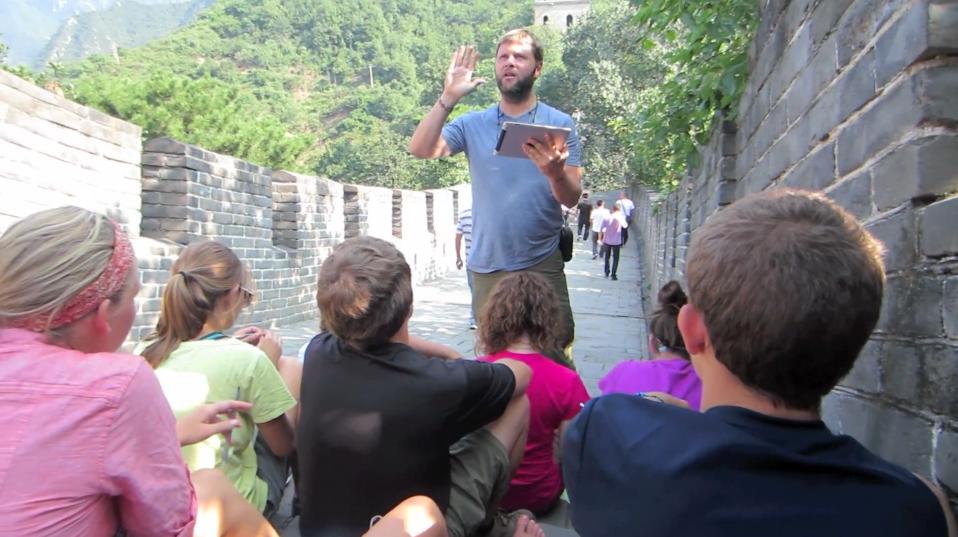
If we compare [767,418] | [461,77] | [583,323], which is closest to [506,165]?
[461,77]

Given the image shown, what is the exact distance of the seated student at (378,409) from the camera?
2068mm

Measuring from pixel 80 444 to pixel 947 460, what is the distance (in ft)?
5.02

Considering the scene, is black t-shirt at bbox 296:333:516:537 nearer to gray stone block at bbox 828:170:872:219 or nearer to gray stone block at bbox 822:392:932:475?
gray stone block at bbox 822:392:932:475

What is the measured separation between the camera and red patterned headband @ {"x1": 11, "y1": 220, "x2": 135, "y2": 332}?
144 centimetres

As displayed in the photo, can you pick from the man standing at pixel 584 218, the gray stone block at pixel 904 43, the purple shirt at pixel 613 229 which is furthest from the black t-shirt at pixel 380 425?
the man standing at pixel 584 218

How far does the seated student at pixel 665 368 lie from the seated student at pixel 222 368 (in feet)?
3.67

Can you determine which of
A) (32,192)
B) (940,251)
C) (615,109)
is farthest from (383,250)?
(615,109)

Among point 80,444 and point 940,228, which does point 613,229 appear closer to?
point 940,228

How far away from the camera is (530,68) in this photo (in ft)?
10.1

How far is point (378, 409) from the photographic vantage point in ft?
6.76

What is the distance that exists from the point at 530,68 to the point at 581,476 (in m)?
2.24

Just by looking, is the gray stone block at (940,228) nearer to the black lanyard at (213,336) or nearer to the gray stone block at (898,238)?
the gray stone block at (898,238)

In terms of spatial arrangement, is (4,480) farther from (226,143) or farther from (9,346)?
(226,143)

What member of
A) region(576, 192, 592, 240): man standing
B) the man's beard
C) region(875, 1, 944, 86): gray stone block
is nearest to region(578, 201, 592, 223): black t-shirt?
region(576, 192, 592, 240): man standing
